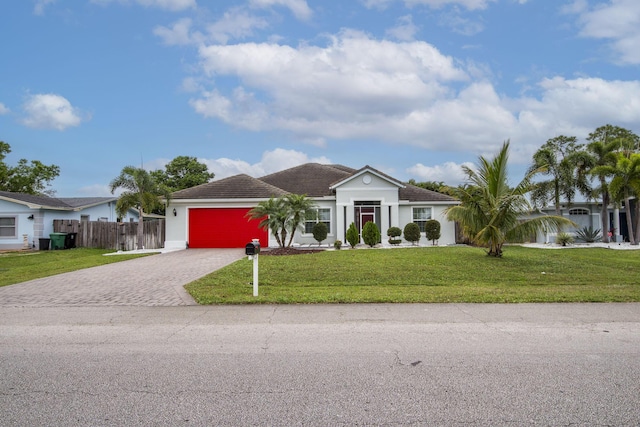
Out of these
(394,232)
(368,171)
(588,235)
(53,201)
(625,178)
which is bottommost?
(588,235)

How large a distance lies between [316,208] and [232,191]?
470 centimetres

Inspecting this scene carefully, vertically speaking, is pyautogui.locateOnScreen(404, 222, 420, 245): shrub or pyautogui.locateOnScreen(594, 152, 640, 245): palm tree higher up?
pyautogui.locateOnScreen(594, 152, 640, 245): palm tree

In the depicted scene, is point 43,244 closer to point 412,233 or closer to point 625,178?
point 412,233

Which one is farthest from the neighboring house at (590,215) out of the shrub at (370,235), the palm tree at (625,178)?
the shrub at (370,235)

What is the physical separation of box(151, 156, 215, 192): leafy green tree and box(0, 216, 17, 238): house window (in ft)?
62.1

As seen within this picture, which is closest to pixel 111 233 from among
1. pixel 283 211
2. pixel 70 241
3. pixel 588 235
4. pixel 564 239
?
pixel 70 241

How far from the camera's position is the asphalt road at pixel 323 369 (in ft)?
11.6

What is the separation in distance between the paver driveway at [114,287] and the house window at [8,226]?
1490 centimetres

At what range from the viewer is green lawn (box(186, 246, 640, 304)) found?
28.7 feet

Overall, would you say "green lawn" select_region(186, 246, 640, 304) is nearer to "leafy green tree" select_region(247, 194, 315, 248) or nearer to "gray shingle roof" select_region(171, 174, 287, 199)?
"leafy green tree" select_region(247, 194, 315, 248)

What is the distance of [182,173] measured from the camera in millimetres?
45156

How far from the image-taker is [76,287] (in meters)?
10.6

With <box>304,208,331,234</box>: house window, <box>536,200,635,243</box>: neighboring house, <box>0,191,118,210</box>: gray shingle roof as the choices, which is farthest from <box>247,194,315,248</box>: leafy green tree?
<box>536,200,635,243</box>: neighboring house

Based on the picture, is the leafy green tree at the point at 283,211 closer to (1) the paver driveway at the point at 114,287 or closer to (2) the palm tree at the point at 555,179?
(1) the paver driveway at the point at 114,287
